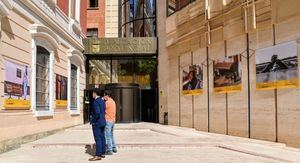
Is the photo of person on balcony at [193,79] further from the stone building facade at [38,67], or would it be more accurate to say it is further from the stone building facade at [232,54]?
the stone building facade at [38,67]

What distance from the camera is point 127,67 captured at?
28641 mm

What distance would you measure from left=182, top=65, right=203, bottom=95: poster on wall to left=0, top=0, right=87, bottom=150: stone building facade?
5.69m

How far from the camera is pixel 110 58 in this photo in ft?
93.6

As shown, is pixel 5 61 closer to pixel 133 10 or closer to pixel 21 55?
pixel 21 55

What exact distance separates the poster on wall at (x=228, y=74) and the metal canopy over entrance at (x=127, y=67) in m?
9.12

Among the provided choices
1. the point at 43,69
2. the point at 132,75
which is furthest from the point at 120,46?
the point at 43,69

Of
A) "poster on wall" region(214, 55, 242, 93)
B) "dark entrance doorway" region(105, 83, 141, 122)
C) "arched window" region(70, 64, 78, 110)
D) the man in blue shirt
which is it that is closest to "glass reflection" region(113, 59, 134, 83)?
"dark entrance doorway" region(105, 83, 141, 122)

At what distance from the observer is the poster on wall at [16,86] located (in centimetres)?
1239

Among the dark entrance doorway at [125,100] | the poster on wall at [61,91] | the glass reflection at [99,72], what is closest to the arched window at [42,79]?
the poster on wall at [61,91]

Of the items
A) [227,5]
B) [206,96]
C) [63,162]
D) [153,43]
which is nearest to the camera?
[63,162]

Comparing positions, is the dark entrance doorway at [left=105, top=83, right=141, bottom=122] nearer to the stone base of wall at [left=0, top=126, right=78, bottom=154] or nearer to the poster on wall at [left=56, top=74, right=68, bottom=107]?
the poster on wall at [left=56, top=74, right=68, bottom=107]

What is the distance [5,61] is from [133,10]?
61.6 feet

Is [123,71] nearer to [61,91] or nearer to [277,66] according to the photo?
[61,91]

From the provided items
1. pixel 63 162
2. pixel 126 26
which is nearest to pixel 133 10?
pixel 126 26
